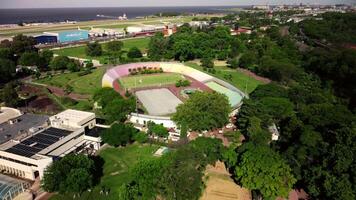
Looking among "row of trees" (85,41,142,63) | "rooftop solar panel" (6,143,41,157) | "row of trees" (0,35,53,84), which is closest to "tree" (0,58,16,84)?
"row of trees" (0,35,53,84)

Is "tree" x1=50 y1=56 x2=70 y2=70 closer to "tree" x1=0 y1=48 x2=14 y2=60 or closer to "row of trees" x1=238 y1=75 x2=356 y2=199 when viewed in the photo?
"tree" x1=0 y1=48 x2=14 y2=60

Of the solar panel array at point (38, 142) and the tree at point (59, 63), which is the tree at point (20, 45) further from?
the solar panel array at point (38, 142)

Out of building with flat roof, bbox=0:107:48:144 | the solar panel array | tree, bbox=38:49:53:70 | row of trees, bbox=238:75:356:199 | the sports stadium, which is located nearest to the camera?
row of trees, bbox=238:75:356:199

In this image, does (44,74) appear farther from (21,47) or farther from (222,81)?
(222,81)

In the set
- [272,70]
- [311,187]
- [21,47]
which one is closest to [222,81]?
[272,70]

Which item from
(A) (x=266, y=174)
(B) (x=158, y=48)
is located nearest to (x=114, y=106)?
(A) (x=266, y=174)

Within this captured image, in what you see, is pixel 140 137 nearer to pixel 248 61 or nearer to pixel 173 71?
pixel 173 71

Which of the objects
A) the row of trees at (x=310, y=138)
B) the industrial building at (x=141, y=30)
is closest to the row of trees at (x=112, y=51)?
the industrial building at (x=141, y=30)
